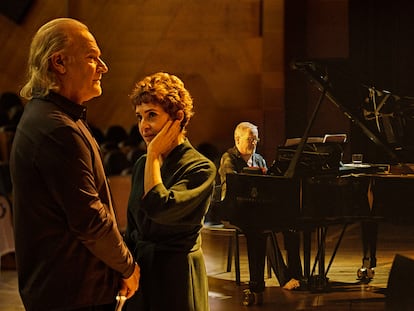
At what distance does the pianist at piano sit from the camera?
4.06 m

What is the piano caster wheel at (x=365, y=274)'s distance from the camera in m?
4.22

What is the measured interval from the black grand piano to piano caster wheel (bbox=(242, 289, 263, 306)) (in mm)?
279

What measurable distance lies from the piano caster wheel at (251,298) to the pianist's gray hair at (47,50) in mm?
2206

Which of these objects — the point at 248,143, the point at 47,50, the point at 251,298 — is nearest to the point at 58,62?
the point at 47,50

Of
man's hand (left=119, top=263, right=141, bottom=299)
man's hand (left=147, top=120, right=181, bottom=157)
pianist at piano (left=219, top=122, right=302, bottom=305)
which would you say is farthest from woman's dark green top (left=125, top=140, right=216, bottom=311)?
pianist at piano (left=219, top=122, right=302, bottom=305)

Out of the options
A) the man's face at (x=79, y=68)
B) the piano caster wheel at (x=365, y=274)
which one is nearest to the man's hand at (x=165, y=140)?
the man's face at (x=79, y=68)

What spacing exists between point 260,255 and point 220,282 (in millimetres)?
296

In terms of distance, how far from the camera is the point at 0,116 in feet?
19.7

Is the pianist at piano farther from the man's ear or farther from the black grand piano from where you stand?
Result: the man's ear

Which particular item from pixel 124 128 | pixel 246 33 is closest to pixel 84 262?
pixel 246 33

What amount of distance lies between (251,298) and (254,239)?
13.5 inches

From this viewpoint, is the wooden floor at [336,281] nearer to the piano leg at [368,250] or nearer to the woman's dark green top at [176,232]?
the piano leg at [368,250]

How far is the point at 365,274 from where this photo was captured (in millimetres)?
4234

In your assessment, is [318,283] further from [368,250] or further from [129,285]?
[129,285]
